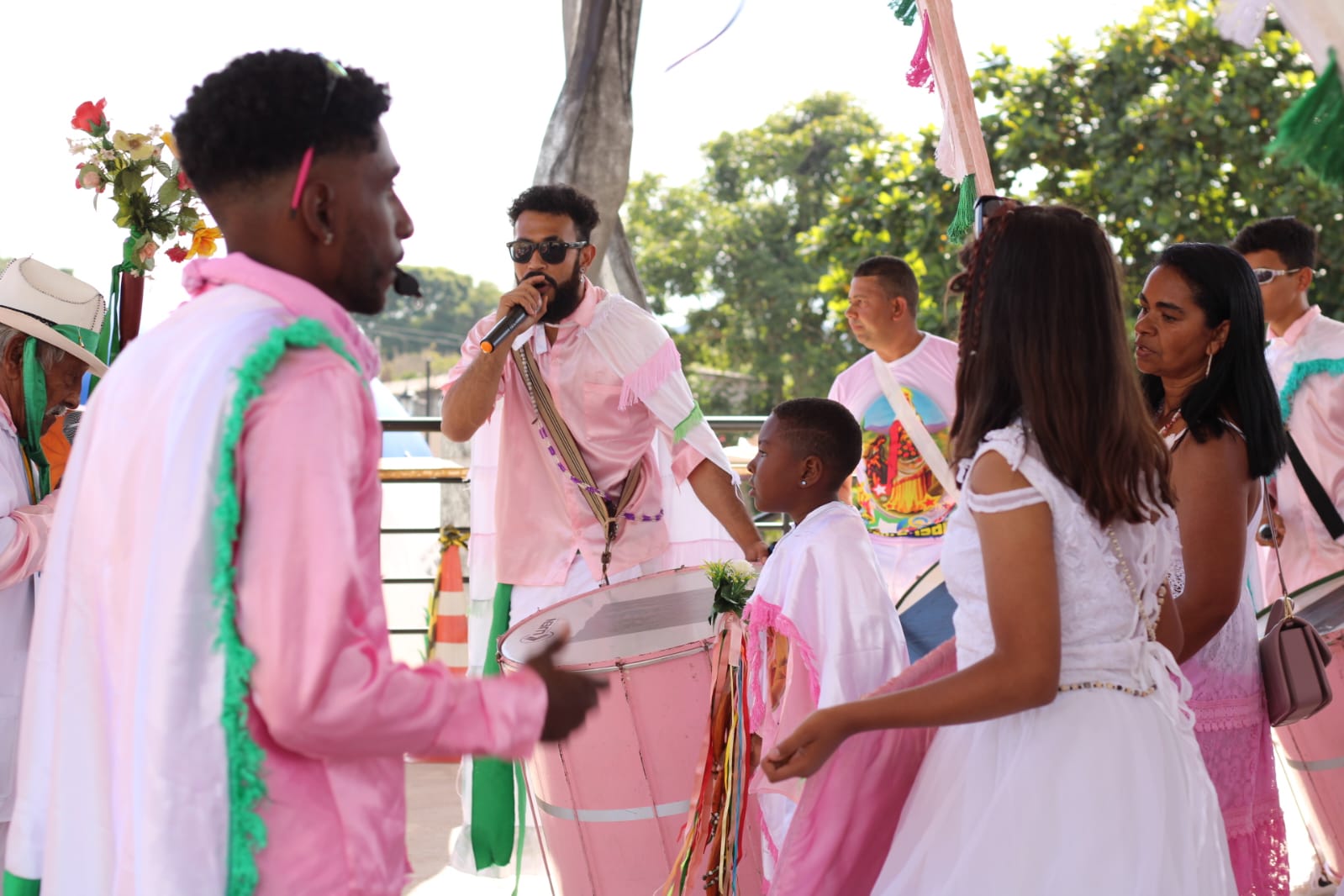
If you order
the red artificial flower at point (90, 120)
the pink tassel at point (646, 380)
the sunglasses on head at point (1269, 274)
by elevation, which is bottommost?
the pink tassel at point (646, 380)

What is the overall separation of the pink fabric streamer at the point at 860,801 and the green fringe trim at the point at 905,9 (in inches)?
51.3

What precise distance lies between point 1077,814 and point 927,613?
1575mm

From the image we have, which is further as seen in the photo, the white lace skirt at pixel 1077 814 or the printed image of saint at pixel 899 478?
the printed image of saint at pixel 899 478

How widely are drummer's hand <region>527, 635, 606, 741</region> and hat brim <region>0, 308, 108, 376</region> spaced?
6.48 ft

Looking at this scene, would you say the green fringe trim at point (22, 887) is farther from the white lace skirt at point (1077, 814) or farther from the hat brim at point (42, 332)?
the hat brim at point (42, 332)

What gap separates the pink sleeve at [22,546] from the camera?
2.73 metres

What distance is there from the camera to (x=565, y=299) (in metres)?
3.82

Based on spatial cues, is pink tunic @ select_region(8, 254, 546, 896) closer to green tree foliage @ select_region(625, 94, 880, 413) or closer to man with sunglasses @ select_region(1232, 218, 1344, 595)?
man with sunglasses @ select_region(1232, 218, 1344, 595)

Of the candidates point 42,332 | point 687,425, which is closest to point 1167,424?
point 687,425

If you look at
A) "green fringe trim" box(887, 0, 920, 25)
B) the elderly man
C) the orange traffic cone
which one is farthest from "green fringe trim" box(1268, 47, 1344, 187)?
the orange traffic cone

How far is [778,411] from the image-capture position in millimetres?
3182

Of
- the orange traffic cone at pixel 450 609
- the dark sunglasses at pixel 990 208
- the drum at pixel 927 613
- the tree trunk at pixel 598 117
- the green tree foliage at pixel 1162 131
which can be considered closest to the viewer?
the dark sunglasses at pixel 990 208

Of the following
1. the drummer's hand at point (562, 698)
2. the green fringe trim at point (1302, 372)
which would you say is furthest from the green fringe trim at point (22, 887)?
the green fringe trim at point (1302, 372)

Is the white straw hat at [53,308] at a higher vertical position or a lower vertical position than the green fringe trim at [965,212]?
lower
